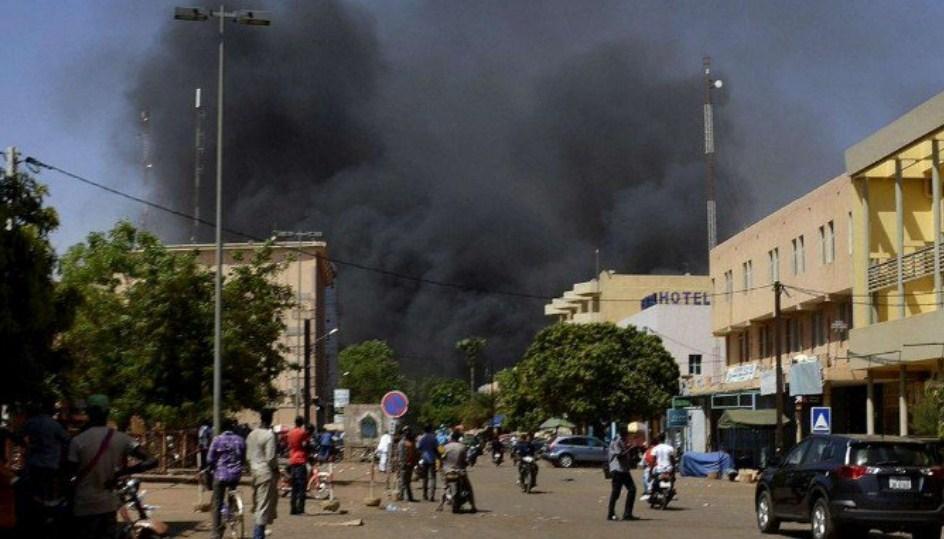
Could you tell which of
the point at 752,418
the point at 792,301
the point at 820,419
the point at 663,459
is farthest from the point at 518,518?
the point at 792,301

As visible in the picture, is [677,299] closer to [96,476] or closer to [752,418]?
[752,418]

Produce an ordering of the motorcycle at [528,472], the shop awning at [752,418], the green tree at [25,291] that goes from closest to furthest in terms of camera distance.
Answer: the green tree at [25,291], the motorcycle at [528,472], the shop awning at [752,418]

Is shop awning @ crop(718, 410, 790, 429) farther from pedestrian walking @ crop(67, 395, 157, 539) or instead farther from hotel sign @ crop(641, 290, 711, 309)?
pedestrian walking @ crop(67, 395, 157, 539)

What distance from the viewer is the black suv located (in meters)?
20.0

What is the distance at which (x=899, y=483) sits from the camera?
20156mm

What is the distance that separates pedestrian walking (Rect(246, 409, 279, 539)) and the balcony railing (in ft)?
87.1

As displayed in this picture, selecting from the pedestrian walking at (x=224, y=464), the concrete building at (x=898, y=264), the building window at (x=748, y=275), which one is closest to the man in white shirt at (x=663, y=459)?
the concrete building at (x=898, y=264)

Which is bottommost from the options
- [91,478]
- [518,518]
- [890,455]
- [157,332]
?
[518,518]

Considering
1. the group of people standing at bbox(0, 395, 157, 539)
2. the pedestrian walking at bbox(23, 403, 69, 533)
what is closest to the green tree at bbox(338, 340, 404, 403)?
the pedestrian walking at bbox(23, 403, 69, 533)

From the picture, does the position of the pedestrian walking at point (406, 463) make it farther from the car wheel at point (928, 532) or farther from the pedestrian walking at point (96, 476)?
the pedestrian walking at point (96, 476)

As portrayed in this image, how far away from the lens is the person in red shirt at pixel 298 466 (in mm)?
26938

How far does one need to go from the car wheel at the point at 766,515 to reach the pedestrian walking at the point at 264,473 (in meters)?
8.61

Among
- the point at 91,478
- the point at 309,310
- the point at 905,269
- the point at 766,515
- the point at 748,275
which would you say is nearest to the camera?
the point at 91,478

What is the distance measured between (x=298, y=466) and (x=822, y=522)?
10.6m
